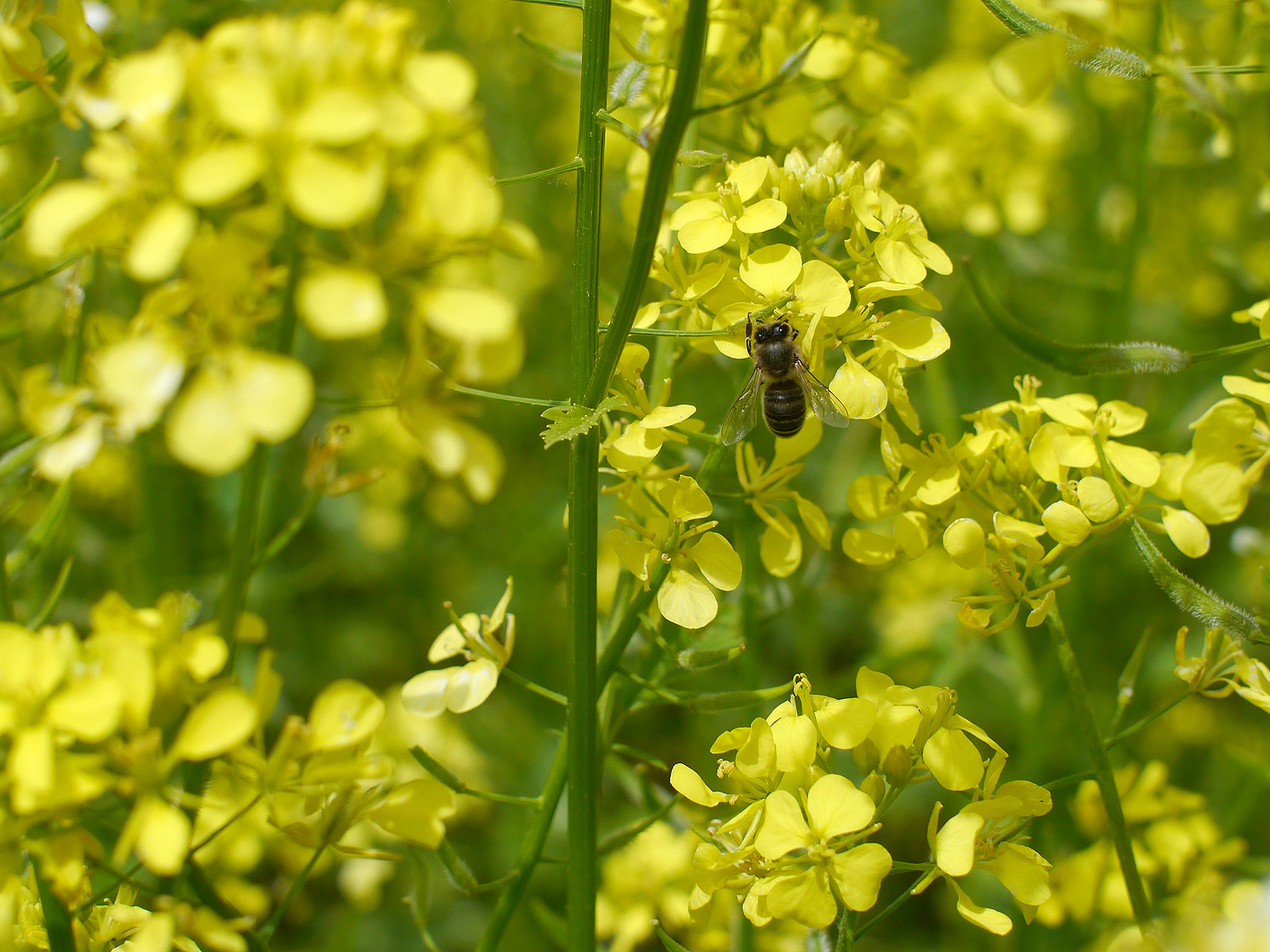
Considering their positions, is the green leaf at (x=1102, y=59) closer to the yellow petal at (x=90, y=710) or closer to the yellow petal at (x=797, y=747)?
the yellow petal at (x=797, y=747)

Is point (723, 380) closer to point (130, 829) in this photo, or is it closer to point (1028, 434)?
point (1028, 434)

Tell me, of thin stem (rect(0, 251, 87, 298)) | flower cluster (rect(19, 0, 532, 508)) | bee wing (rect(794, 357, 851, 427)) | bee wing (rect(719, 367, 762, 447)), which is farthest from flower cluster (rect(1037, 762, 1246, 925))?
thin stem (rect(0, 251, 87, 298))

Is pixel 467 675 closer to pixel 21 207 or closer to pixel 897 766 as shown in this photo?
pixel 897 766

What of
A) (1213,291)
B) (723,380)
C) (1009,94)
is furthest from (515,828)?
(1213,291)

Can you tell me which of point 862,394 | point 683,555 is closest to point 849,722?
point 683,555

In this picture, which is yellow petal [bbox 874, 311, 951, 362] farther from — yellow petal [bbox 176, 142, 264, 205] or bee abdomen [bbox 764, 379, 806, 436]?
yellow petal [bbox 176, 142, 264, 205]

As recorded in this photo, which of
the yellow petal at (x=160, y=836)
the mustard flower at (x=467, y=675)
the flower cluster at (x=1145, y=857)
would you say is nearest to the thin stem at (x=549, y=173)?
the mustard flower at (x=467, y=675)
